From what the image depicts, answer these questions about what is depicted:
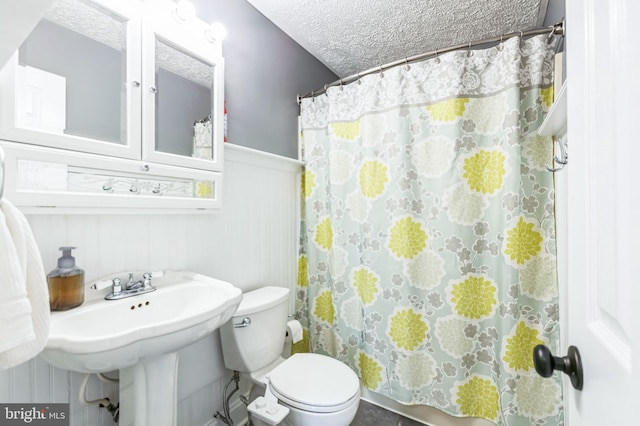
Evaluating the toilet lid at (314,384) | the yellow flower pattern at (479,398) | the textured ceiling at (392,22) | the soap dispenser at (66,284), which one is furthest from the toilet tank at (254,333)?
the textured ceiling at (392,22)

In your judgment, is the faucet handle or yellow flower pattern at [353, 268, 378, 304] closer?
the faucet handle

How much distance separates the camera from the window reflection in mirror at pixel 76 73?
2.72ft

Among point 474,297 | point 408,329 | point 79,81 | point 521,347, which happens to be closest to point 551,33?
point 474,297

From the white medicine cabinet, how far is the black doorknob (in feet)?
4.05

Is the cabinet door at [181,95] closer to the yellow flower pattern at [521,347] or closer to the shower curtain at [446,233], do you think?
the shower curtain at [446,233]

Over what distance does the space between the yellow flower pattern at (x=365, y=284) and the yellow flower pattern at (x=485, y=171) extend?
0.75m

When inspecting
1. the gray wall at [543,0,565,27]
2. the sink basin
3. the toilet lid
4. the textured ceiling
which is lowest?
the toilet lid

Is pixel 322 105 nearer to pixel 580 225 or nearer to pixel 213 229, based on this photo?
pixel 213 229

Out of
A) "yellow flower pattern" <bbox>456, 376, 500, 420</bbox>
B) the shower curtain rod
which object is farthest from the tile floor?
the shower curtain rod

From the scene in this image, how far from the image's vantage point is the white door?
1.01 feet

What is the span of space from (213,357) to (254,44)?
5.83ft

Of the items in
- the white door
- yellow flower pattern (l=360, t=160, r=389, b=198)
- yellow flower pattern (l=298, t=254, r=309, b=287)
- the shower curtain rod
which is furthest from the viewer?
yellow flower pattern (l=298, t=254, r=309, b=287)

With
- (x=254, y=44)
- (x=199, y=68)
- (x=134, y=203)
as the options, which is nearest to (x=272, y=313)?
(x=134, y=203)

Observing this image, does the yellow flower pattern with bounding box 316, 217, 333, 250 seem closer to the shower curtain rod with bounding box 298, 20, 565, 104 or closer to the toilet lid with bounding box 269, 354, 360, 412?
the toilet lid with bounding box 269, 354, 360, 412
